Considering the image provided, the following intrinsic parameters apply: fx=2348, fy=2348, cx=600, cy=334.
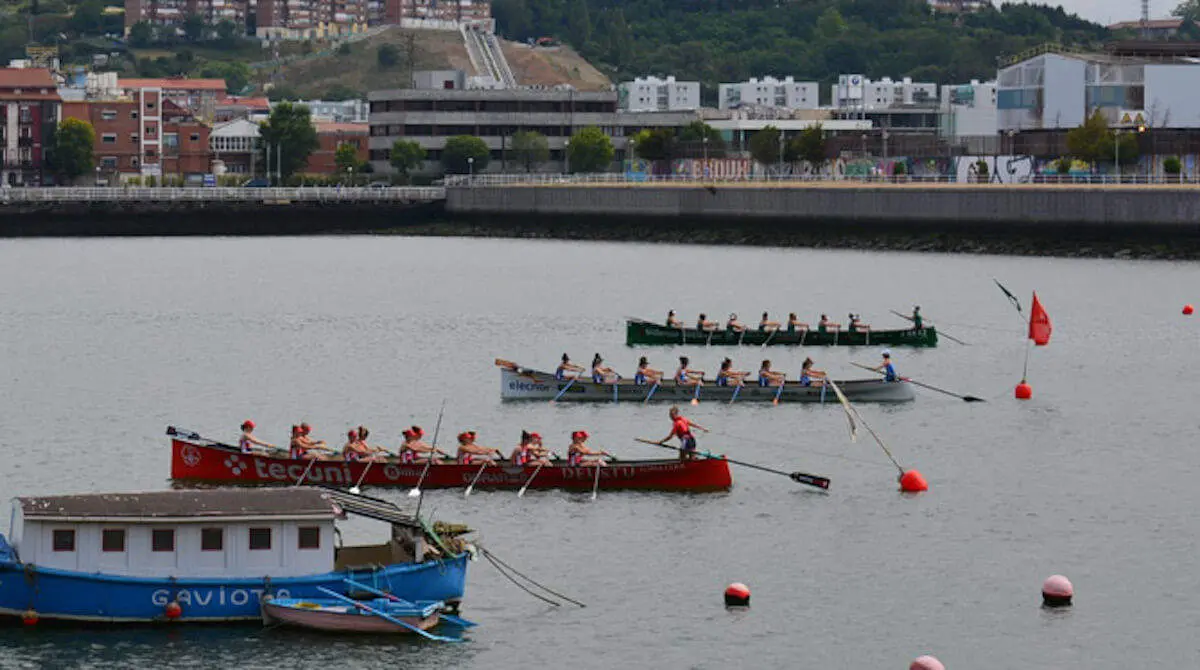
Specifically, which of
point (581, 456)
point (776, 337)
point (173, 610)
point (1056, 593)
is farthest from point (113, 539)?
point (776, 337)

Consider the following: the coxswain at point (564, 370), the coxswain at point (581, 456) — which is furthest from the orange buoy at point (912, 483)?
the coxswain at point (564, 370)

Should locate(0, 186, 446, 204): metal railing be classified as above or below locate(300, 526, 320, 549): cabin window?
above

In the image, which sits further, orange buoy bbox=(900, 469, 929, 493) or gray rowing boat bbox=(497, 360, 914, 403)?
gray rowing boat bbox=(497, 360, 914, 403)

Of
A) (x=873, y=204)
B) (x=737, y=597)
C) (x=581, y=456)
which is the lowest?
(x=737, y=597)

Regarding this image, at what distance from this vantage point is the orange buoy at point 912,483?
6184 centimetres

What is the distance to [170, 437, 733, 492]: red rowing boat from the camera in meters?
59.2

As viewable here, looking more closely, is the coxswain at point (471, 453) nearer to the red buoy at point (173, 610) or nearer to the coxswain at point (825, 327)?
the red buoy at point (173, 610)

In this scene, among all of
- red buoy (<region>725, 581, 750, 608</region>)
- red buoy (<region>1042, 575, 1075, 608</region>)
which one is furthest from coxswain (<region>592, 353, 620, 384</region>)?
red buoy (<region>1042, 575, 1075, 608</region>)

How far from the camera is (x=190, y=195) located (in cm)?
19450

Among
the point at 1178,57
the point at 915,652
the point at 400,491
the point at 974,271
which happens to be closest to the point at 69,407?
the point at 400,491

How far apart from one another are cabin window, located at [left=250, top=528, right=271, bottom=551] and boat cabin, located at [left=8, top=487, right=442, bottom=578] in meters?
0.02

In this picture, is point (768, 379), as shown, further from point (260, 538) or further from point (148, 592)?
point (148, 592)

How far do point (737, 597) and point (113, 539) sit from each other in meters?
12.9

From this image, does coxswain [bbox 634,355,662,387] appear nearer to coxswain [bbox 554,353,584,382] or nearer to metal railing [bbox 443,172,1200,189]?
coxswain [bbox 554,353,584,382]
